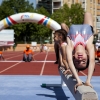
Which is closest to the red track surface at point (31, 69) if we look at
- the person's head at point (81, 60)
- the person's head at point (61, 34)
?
the person's head at point (61, 34)

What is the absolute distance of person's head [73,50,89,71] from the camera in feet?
15.4

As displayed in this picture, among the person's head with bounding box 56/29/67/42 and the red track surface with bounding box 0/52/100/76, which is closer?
the person's head with bounding box 56/29/67/42

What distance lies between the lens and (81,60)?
4.75 meters

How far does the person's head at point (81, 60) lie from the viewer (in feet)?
15.4

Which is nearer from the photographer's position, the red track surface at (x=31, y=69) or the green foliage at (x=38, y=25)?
the red track surface at (x=31, y=69)

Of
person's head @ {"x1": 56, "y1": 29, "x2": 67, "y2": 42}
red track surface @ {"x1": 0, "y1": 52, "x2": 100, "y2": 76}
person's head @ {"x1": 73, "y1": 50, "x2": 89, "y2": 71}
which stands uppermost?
person's head @ {"x1": 56, "y1": 29, "x2": 67, "y2": 42}

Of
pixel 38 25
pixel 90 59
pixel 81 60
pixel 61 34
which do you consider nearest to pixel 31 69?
pixel 61 34

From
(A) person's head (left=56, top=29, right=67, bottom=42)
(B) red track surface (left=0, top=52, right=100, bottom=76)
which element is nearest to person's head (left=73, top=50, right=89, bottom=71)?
(A) person's head (left=56, top=29, right=67, bottom=42)

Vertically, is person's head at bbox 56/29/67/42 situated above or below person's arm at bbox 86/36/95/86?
above

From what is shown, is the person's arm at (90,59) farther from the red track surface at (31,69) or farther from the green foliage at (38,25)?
the green foliage at (38,25)

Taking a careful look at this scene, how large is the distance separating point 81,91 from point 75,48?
129cm

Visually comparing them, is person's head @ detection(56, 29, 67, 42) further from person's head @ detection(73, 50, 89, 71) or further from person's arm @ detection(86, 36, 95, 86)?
person's head @ detection(73, 50, 89, 71)

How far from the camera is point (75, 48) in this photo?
4.93 meters

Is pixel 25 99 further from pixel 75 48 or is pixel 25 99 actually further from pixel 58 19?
pixel 58 19
